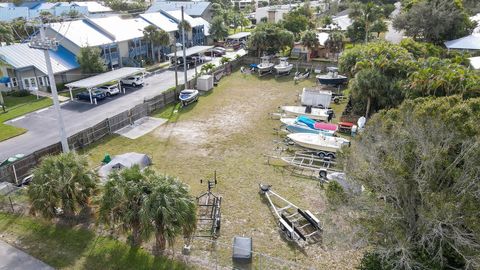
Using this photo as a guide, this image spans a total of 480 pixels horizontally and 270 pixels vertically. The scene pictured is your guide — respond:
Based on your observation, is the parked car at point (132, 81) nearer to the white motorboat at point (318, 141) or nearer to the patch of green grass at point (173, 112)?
the patch of green grass at point (173, 112)

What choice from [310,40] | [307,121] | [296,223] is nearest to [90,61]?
[307,121]

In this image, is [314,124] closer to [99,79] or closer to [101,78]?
[99,79]

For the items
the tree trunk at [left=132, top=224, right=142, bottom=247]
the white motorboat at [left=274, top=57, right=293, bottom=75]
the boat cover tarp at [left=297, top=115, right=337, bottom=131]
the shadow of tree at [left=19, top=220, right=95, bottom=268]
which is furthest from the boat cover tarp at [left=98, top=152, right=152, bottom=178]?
the white motorboat at [left=274, top=57, right=293, bottom=75]

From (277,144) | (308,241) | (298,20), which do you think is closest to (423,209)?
(308,241)

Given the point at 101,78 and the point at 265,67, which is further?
the point at 265,67

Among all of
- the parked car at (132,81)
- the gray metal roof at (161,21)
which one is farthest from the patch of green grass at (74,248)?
the gray metal roof at (161,21)

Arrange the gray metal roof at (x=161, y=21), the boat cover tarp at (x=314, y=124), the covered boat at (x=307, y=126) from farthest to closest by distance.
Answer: the gray metal roof at (x=161, y=21) < the boat cover tarp at (x=314, y=124) < the covered boat at (x=307, y=126)
